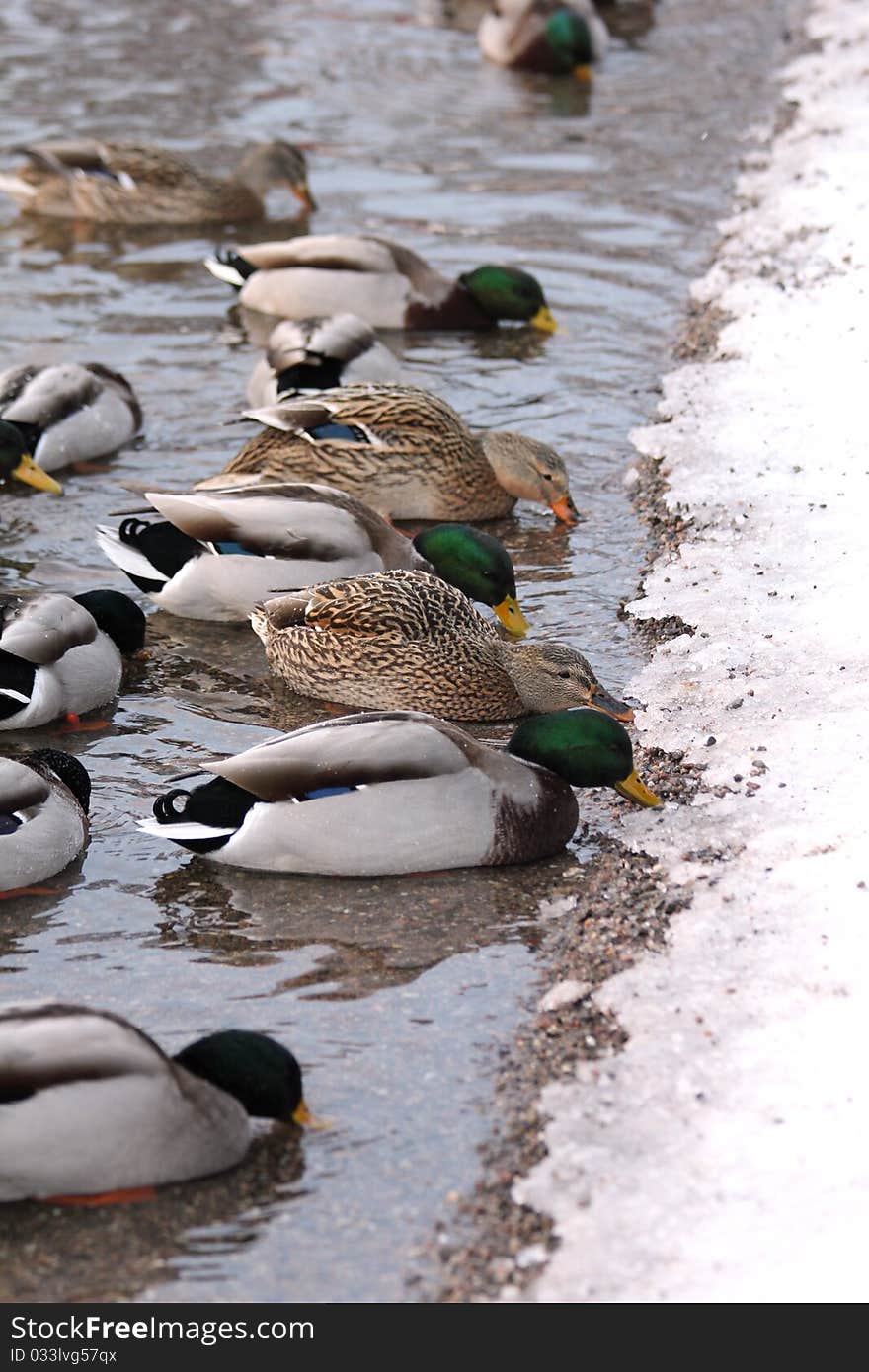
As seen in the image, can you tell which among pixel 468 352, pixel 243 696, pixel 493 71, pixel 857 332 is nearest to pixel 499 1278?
pixel 243 696

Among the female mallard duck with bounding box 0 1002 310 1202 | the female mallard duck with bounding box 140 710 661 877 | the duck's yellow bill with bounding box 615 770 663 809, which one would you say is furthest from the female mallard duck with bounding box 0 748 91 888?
the duck's yellow bill with bounding box 615 770 663 809

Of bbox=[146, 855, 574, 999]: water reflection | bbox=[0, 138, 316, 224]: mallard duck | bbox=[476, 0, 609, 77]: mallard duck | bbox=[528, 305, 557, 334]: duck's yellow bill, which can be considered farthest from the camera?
bbox=[476, 0, 609, 77]: mallard duck

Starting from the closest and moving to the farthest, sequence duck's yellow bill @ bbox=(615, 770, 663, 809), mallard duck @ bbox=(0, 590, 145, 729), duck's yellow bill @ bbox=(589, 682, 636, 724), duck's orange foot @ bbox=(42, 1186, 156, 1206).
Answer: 1. duck's orange foot @ bbox=(42, 1186, 156, 1206)
2. duck's yellow bill @ bbox=(615, 770, 663, 809)
3. duck's yellow bill @ bbox=(589, 682, 636, 724)
4. mallard duck @ bbox=(0, 590, 145, 729)

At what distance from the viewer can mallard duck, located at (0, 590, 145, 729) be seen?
6777 mm

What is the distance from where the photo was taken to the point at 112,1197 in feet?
14.5

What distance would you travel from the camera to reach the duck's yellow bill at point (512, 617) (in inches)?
296

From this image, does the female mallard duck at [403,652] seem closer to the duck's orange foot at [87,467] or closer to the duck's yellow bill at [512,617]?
the duck's yellow bill at [512,617]

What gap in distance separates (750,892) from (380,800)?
3.47 feet

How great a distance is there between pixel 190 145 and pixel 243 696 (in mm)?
8638

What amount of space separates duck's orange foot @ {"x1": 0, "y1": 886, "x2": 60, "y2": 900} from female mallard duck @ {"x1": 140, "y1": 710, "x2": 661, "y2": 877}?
1.19ft

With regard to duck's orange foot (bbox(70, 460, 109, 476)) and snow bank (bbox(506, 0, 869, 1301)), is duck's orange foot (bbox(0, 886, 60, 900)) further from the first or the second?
duck's orange foot (bbox(70, 460, 109, 476))

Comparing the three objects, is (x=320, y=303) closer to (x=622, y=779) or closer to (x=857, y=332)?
(x=857, y=332)

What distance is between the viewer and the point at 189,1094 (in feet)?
14.7

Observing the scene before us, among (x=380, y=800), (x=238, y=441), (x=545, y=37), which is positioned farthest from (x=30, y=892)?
(x=545, y=37)
